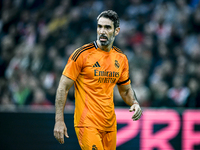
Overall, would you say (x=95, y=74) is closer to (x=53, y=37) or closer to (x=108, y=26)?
(x=108, y=26)

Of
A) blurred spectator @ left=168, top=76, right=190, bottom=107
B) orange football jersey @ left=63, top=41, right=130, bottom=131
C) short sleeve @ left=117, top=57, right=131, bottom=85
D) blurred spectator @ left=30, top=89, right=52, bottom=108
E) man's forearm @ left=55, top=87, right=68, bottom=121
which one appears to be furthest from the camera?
blurred spectator @ left=30, top=89, right=52, bottom=108

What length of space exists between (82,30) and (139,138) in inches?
211

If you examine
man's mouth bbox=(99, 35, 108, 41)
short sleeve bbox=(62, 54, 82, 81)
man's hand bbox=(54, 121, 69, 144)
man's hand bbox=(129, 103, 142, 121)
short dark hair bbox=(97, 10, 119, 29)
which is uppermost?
short dark hair bbox=(97, 10, 119, 29)

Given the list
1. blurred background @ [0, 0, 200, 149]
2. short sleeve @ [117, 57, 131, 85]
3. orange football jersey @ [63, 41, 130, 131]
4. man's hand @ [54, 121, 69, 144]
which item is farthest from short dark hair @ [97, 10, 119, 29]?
blurred background @ [0, 0, 200, 149]

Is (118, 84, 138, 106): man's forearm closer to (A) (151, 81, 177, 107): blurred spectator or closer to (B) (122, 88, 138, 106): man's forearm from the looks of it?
(B) (122, 88, 138, 106): man's forearm

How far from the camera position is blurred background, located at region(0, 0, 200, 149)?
825 centimetres

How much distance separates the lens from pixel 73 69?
3.92m

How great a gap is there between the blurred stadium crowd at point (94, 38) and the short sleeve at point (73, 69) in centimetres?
372

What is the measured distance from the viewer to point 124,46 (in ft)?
32.0

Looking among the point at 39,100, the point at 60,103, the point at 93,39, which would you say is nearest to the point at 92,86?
the point at 60,103

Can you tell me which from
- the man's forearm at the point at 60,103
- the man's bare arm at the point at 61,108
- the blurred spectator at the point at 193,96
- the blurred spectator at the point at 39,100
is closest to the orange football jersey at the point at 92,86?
the man's bare arm at the point at 61,108

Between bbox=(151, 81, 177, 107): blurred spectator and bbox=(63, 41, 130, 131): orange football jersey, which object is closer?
bbox=(63, 41, 130, 131): orange football jersey

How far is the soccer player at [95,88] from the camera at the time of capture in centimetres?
390

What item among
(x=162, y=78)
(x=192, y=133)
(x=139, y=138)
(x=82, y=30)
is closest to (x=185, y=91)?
(x=162, y=78)
